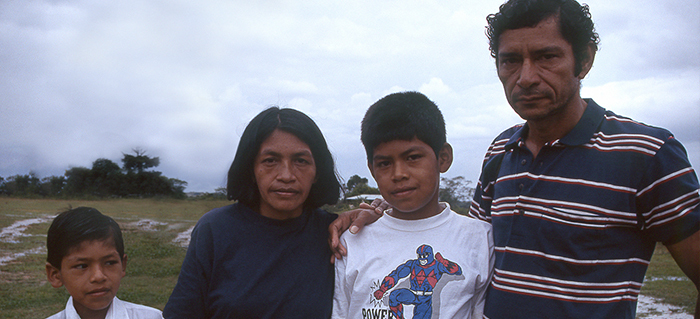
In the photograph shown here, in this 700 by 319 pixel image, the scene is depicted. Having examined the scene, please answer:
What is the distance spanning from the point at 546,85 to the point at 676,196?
2.21 feet

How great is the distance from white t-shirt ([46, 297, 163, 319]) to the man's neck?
7.66 ft

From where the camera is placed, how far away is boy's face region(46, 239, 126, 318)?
8.16ft

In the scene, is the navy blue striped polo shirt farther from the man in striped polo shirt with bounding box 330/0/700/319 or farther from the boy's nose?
the boy's nose

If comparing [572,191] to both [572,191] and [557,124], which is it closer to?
[572,191]

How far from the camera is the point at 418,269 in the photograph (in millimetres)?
2131

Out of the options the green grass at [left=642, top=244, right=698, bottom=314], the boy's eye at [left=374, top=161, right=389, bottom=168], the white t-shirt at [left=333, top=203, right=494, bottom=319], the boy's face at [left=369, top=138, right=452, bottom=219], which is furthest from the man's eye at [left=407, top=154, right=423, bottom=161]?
the green grass at [left=642, top=244, right=698, bottom=314]

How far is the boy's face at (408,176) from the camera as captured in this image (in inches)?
87.4

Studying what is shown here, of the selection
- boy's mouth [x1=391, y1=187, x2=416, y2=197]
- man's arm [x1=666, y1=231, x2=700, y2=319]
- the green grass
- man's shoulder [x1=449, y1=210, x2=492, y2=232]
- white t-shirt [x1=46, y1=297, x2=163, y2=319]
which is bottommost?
the green grass

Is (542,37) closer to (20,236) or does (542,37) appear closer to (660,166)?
(660,166)

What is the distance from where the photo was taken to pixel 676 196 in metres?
1.76

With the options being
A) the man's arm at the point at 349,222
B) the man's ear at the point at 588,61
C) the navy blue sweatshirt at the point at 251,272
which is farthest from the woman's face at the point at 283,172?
the man's ear at the point at 588,61

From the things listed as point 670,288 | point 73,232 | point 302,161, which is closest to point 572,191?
point 302,161

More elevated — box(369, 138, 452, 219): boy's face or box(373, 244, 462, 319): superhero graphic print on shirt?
box(369, 138, 452, 219): boy's face

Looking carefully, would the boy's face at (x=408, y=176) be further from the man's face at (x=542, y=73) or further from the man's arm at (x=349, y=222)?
the man's face at (x=542, y=73)
